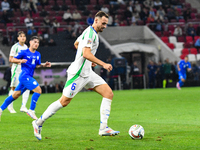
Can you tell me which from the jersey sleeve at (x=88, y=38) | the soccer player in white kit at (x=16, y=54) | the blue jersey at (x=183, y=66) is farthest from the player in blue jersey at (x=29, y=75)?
the blue jersey at (x=183, y=66)

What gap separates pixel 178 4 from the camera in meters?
35.5

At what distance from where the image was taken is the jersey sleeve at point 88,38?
6.46 metres

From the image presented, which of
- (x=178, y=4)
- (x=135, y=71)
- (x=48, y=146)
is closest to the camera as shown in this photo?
(x=48, y=146)

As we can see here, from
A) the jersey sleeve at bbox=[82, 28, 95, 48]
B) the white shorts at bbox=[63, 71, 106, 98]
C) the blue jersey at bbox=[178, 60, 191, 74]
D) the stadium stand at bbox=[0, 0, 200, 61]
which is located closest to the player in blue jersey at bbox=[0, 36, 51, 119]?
the white shorts at bbox=[63, 71, 106, 98]

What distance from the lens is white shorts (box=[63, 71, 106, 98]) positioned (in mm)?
6539

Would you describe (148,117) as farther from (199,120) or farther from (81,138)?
(81,138)

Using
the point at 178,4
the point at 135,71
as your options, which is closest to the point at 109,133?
the point at 135,71

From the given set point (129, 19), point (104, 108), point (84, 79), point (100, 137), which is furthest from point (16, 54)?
point (129, 19)

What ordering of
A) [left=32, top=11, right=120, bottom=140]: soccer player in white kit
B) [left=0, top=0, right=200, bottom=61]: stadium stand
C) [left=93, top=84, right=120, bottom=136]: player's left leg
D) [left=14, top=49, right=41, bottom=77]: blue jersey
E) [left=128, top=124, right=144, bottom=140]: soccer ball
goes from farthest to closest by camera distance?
[left=0, top=0, right=200, bottom=61]: stadium stand → [left=14, top=49, right=41, bottom=77]: blue jersey → [left=93, top=84, right=120, bottom=136]: player's left leg → [left=32, top=11, right=120, bottom=140]: soccer player in white kit → [left=128, top=124, right=144, bottom=140]: soccer ball

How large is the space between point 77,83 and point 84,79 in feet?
0.55

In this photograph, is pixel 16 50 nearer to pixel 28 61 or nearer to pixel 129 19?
pixel 28 61

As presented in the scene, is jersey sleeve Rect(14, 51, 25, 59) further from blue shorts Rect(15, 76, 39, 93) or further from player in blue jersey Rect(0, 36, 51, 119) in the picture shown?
blue shorts Rect(15, 76, 39, 93)

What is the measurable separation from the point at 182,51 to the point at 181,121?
22596 mm

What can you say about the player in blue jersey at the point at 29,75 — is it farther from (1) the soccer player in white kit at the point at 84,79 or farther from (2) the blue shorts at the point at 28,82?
(1) the soccer player in white kit at the point at 84,79
